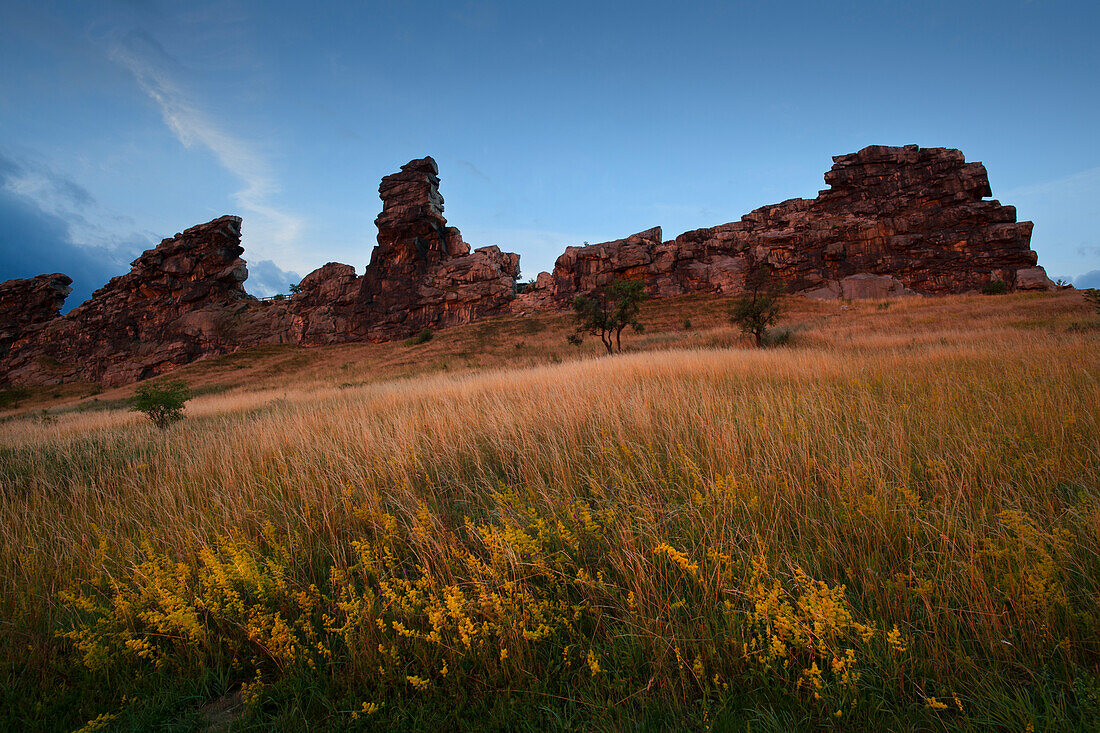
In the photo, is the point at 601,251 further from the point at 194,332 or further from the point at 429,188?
the point at 194,332

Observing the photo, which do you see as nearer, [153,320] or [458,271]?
[153,320]

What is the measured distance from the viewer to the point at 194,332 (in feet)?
174

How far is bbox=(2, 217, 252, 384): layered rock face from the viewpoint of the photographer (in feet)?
170

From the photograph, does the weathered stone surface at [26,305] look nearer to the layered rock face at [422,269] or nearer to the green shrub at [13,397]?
the green shrub at [13,397]

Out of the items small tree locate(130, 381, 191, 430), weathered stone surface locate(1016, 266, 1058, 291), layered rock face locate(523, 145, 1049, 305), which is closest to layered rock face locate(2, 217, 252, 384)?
layered rock face locate(523, 145, 1049, 305)

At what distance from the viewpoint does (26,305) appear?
189 feet

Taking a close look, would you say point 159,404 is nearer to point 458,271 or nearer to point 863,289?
point 458,271

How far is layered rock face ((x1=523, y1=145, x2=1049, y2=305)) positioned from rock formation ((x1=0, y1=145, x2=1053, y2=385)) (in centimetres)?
16

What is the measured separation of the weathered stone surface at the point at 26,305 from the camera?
55.1 meters

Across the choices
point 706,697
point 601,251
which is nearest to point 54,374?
point 601,251

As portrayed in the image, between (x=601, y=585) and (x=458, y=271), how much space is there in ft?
194

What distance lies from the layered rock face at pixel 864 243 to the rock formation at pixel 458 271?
0.16m

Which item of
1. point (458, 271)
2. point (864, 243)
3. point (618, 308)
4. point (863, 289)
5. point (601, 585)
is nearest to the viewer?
point (601, 585)

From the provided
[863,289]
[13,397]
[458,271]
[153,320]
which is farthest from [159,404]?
[153,320]
